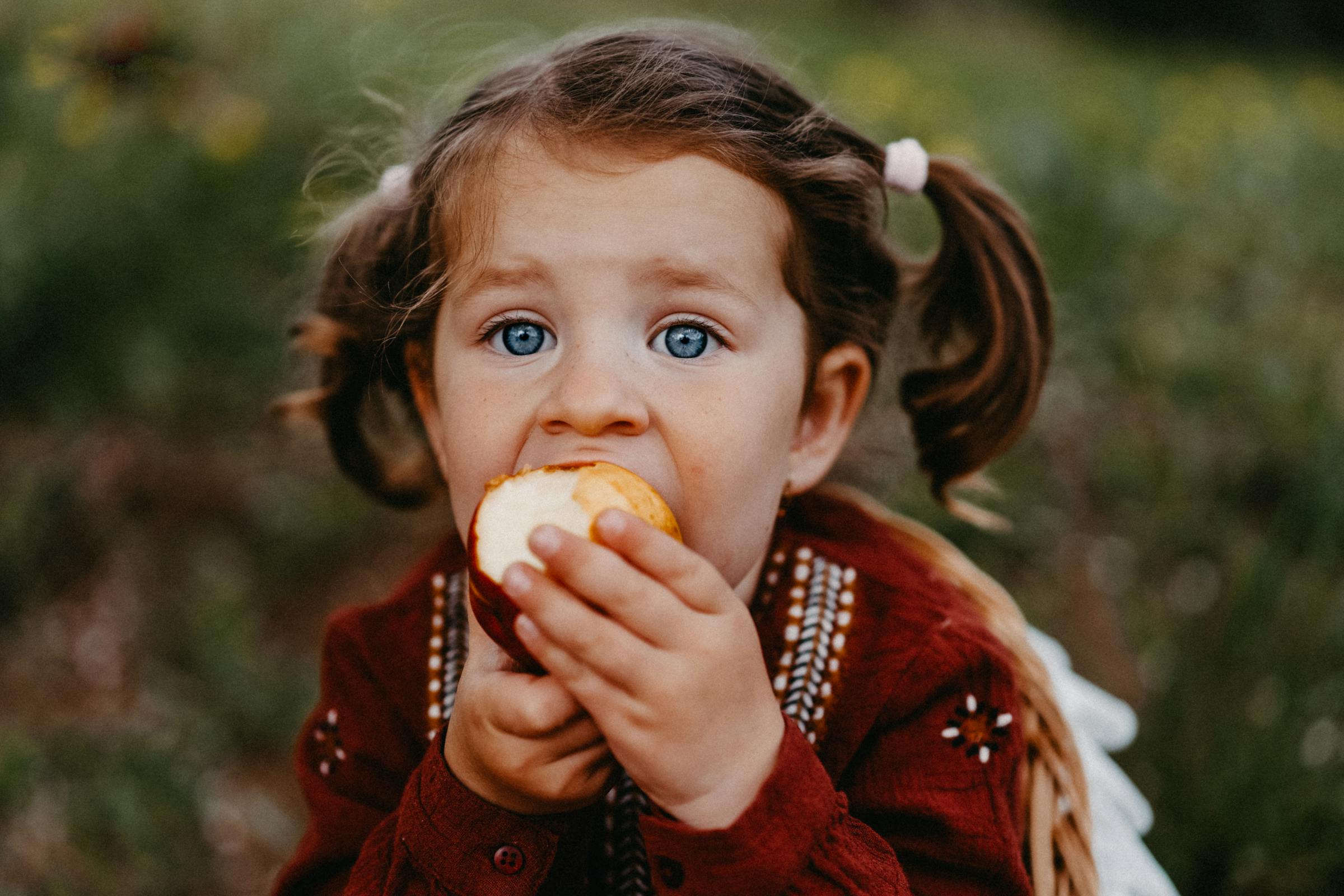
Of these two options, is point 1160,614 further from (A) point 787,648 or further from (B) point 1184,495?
(A) point 787,648

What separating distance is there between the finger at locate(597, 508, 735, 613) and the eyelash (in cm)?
29

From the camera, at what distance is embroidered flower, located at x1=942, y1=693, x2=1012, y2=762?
4.44 feet

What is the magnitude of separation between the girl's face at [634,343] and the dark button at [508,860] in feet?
1.24

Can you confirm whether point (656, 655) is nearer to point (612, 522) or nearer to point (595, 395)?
point (612, 522)

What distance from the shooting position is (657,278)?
1197 mm

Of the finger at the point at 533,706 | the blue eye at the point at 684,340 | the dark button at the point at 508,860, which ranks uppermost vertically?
the blue eye at the point at 684,340

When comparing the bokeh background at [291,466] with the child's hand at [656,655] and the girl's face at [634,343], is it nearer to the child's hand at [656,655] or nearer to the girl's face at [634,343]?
the girl's face at [634,343]

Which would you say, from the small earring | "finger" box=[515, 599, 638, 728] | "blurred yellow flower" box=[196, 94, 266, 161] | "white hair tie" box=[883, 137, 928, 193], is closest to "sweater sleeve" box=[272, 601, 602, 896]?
"finger" box=[515, 599, 638, 728]

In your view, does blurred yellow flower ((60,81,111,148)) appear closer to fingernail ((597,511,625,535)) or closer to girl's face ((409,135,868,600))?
girl's face ((409,135,868,600))

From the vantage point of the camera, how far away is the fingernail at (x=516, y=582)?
96 centimetres

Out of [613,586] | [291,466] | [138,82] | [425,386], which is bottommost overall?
[291,466]

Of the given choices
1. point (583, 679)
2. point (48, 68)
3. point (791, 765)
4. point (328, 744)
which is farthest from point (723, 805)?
point (48, 68)

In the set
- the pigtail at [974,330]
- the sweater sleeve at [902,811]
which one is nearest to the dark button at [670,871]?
the sweater sleeve at [902,811]

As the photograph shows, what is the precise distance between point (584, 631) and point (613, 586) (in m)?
0.05
